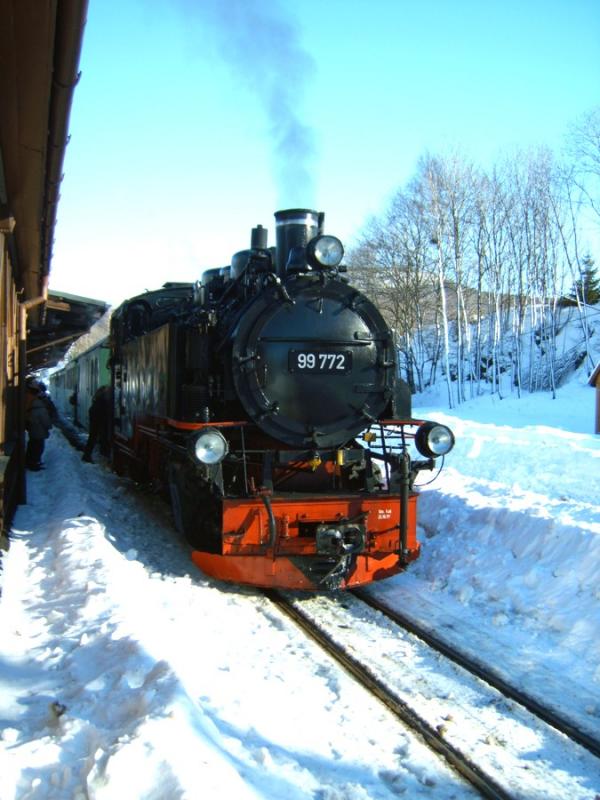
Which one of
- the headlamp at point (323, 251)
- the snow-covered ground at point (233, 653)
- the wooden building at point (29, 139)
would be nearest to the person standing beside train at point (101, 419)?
the wooden building at point (29, 139)

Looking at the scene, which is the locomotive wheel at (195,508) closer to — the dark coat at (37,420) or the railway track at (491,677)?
the railway track at (491,677)

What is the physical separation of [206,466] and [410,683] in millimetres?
2236

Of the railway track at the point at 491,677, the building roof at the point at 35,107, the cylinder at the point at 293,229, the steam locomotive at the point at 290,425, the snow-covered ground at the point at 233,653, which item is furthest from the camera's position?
the cylinder at the point at 293,229

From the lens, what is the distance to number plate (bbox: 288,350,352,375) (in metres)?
5.92

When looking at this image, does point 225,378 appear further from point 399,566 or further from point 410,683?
point 410,683

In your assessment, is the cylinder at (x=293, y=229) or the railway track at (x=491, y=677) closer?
the railway track at (x=491, y=677)

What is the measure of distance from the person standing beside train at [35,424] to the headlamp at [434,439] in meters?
7.05

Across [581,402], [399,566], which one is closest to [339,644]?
[399,566]

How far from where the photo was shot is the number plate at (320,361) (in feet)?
19.4

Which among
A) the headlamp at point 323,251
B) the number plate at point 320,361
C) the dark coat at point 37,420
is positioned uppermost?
the headlamp at point 323,251

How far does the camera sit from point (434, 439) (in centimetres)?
630

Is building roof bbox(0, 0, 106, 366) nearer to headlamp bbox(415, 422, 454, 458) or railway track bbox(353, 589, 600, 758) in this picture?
headlamp bbox(415, 422, 454, 458)

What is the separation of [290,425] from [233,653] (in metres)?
2.07

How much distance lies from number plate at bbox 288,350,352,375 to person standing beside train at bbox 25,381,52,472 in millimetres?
6487
